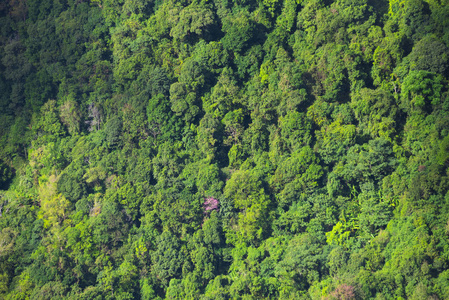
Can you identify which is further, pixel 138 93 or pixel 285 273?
pixel 138 93

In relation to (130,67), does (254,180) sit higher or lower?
lower

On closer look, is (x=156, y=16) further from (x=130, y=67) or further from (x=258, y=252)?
(x=258, y=252)

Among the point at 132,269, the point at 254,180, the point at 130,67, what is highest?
the point at 130,67

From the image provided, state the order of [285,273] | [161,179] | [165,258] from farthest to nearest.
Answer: [161,179], [165,258], [285,273]

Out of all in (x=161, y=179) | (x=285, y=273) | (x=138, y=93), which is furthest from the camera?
(x=138, y=93)

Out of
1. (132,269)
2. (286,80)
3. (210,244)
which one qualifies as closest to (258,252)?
(210,244)

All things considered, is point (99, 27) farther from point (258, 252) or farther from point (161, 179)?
point (258, 252)

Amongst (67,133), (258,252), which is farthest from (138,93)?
(258,252)
